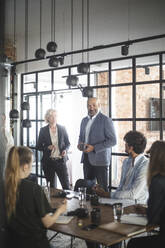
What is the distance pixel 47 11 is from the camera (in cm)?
494

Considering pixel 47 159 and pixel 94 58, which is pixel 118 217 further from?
pixel 94 58

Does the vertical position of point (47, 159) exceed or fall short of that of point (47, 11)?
it falls short

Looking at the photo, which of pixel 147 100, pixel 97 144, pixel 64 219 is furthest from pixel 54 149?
pixel 64 219

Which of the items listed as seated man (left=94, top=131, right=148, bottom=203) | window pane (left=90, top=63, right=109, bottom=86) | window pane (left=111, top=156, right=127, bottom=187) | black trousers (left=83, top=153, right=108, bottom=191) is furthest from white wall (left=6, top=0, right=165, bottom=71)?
seated man (left=94, top=131, right=148, bottom=203)

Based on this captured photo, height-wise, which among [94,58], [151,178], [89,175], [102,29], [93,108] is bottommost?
[89,175]

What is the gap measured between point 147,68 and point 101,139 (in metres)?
1.26

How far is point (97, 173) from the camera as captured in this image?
4418 millimetres

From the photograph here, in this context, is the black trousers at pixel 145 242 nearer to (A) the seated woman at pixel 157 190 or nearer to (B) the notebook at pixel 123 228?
(A) the seated woman at pixel 157 190

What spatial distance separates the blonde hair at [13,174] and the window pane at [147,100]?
3007mm

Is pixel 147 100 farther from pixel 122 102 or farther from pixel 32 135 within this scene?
pixel 32 135

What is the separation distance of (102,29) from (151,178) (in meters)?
3.86

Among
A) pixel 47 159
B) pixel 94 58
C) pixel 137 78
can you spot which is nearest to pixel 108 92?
pixel 137 78

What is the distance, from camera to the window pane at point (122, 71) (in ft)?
16.3

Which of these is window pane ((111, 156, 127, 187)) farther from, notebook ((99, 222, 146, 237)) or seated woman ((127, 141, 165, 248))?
notebook ((99, 222, 146, 237))
